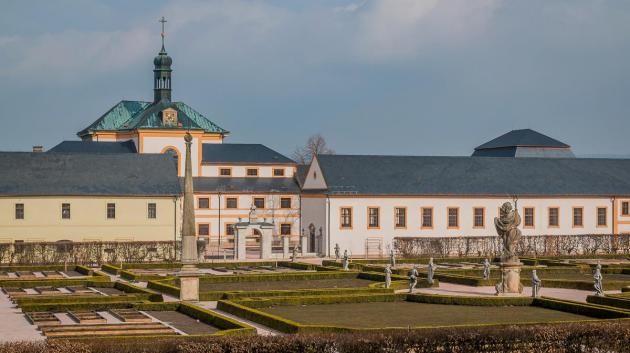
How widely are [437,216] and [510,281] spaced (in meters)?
28.9

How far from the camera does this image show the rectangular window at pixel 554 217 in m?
68.4

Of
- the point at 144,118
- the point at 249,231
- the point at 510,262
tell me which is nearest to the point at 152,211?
the point at 249,231

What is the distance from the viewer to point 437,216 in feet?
217

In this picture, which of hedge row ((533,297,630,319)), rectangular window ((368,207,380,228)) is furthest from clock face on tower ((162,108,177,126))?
hedge row ((533,297,630,319))

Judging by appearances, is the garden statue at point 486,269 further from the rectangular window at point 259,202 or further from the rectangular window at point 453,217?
the rectangular window at point 259,202

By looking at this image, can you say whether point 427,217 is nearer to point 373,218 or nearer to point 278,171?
point 373,218

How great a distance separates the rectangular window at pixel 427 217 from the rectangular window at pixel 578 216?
9.70 meters

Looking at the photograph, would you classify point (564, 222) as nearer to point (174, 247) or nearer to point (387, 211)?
point (387, 211)

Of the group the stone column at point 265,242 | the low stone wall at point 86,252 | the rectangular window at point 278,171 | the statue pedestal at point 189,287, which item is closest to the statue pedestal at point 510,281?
the statue pedestal at point 189,287

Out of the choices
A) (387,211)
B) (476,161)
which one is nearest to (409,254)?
(387,211)

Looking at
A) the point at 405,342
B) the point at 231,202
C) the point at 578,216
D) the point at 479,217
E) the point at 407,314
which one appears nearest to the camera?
the point at 405,342

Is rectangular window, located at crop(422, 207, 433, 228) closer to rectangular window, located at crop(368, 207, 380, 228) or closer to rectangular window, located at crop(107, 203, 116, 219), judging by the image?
Result: rectangular window, located at crop(368, 207, 380, 228)

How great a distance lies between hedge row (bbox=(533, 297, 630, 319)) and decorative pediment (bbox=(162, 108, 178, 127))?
5339cm

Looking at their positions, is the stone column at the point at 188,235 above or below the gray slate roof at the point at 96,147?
below
